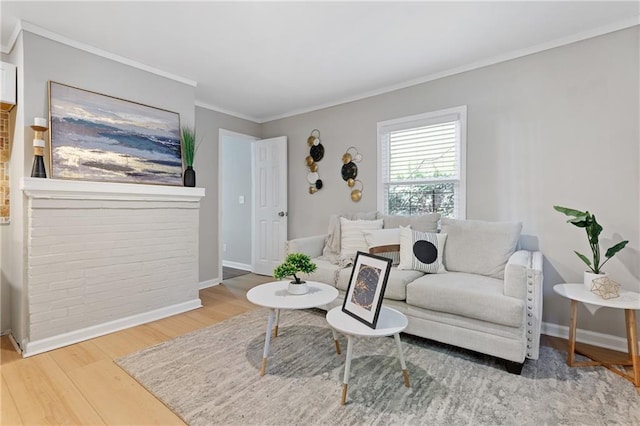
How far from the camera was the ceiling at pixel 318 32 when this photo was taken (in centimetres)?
222

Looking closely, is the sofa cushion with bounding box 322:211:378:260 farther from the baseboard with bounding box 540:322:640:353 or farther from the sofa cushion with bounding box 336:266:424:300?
the baseboard with bounding box 540:322:640:353

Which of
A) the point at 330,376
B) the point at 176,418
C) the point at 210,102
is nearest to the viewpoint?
the point at 176,418

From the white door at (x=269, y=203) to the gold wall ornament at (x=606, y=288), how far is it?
3470 millimetres

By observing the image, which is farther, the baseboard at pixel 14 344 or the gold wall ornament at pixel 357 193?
the gold wall ornament at pixel 357 193

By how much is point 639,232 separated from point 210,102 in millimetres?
4531

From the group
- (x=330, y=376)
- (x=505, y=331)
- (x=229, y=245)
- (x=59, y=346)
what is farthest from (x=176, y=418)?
(x=229, y=245)

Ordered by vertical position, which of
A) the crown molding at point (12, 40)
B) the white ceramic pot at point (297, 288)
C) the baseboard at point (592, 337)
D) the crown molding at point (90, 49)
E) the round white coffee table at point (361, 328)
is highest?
the crown molding at point (90, 49)

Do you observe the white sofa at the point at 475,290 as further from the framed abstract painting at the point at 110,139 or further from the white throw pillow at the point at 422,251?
the framed abstract painting at the point at 110,139

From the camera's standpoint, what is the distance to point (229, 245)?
5645 millimetres

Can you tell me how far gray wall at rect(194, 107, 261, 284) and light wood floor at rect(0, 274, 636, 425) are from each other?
1425 millimetres

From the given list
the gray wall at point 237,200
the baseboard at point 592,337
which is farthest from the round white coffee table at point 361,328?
the gray wall at point 237,200

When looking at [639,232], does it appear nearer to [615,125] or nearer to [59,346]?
[615,125]

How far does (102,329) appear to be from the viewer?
8.88ft

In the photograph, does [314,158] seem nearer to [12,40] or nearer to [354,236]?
[354,236]
